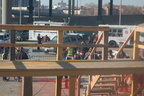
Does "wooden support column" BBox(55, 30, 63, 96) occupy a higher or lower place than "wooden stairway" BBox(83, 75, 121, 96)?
higher

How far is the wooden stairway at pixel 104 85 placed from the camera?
28.8 feet

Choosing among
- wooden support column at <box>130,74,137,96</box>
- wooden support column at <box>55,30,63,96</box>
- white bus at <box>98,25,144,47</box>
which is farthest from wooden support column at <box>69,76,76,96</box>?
white bus at <box>98,25,144,47</box>

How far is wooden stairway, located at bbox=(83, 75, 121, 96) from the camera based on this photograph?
8.79 meters

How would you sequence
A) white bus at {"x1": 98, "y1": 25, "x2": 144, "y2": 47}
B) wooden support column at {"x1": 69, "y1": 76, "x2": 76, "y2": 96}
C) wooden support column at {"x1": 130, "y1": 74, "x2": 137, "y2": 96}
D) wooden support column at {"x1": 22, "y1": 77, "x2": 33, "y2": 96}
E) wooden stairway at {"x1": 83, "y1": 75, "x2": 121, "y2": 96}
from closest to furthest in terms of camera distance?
wooden support column at {"x1": 69, "y1": 76, "x2": 76, "y2": 96} → wooden support column at {"x1": 22, "y1": 77, "x2": 33, "y2": 96} → wooden support column at {"x1": 130, "y1": 74, "x2": 137, "y2": 96} → wooden stairway at {"x1": 83, "y1": 75, "x2": 121, "y2": 96} → white bus at {"x1": 98, "y1": 25, "x2": 144, "y2": 47}

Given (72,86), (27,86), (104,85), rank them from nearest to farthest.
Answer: (72,86), (27,86), (104,85)

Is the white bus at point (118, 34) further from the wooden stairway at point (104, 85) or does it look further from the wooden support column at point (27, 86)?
the wooden support column at point (27, 86)

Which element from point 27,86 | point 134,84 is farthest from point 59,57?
point 134,84

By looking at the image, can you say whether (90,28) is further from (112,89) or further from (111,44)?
(111,44)

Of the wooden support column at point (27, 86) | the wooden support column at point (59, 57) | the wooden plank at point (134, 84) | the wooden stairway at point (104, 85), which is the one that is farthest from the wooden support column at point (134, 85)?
the wooden support column at point (27, 86)

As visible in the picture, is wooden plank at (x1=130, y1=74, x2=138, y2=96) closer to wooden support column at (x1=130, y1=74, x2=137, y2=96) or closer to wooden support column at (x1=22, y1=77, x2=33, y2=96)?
wooden support column at (x1=130, y1=74, x2=137, y2=96)

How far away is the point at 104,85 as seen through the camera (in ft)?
30.0

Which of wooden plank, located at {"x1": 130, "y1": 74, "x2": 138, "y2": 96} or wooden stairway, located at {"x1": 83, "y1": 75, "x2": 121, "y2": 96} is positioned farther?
wooden stairway, located at {"x1": 83, "y1": 75, "x2": 121, "y2": 96}

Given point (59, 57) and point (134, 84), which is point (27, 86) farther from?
point (134, 84)

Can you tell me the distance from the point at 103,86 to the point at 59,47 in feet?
6.50
